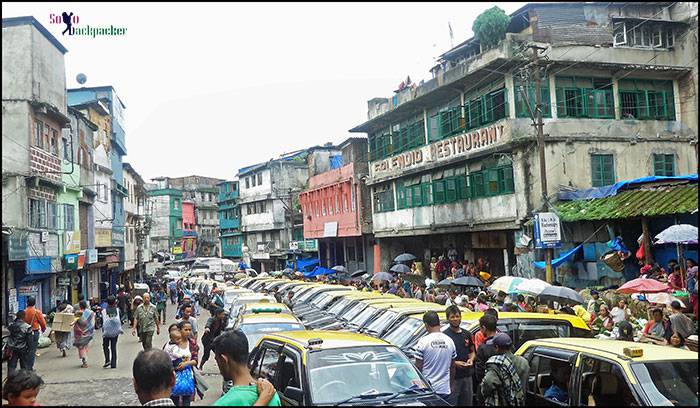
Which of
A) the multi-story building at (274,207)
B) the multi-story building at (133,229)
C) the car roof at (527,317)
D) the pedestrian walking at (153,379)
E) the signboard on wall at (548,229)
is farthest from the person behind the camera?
the multi-story building at (274,207)

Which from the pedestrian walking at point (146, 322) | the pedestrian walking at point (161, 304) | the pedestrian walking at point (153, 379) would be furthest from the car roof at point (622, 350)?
the pedestrian walking at point (161, 304)

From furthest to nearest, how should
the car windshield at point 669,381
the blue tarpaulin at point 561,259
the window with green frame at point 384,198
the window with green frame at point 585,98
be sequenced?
the window with green frame at point 384,198
the window with green frame at point 585,98
the blue tarpaulin at point 561,259
the car windshield at point 669,381

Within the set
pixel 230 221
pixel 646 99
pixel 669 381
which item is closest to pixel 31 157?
pixel 669 381

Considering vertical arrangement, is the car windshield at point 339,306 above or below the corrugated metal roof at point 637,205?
below

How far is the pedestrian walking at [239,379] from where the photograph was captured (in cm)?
427

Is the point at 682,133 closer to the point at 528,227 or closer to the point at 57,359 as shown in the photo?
the point at 528,227

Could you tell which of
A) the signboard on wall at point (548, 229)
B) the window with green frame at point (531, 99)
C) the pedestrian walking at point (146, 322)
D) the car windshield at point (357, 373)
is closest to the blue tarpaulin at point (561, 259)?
the signboard on wall at point (548, 229)

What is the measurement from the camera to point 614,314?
1290 centimetres

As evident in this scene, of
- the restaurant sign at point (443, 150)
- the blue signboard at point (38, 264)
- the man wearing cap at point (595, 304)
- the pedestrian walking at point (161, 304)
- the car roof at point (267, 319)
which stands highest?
the restaurant sign at point (443, 150)

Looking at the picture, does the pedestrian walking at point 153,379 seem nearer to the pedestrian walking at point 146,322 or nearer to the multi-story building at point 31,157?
the pedestrian walking at point 146,322

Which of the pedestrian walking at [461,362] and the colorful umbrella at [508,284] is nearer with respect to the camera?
the pedestrian walking at [461,362]

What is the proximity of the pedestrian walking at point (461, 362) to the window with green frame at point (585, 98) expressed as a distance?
17.1 m

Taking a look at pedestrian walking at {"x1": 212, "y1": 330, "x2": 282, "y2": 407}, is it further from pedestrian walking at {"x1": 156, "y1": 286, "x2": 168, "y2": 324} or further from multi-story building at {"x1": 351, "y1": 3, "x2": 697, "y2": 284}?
pedestrian walking at {"x1": 156, "y1": 286, "x2": 168, "y2": 324}

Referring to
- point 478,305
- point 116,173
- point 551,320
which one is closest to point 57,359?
point 478,305
